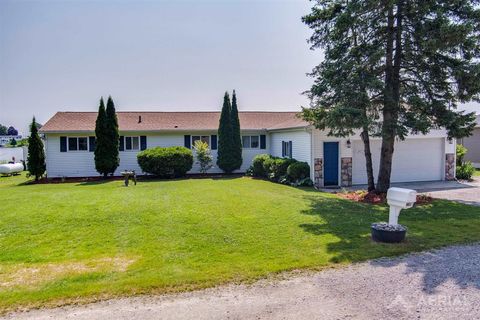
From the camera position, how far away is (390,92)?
36.6 feet

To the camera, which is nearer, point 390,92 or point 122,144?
point 390,92

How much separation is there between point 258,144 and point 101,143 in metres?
9.15

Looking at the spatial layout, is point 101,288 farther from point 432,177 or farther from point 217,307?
point 432,177

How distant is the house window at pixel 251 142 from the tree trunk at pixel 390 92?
1033cm

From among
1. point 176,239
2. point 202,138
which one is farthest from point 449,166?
point 176,239

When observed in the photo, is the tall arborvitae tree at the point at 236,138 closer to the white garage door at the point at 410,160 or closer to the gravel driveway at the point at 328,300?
the white garage door at the point at 410,160

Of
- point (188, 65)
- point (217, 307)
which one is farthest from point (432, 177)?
point (217, 307)

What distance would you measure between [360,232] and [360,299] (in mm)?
3287

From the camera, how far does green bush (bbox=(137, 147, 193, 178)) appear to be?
58.7ft

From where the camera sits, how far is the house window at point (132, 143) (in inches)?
787

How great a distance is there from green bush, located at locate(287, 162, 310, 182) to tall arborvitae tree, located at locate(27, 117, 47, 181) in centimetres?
1352

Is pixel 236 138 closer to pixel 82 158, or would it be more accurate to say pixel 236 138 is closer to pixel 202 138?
pixel 202 138

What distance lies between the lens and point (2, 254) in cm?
601

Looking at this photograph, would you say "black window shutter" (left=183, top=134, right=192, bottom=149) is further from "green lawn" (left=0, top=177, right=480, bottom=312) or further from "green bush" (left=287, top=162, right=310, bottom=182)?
"green lawn" (left=0, top=177, right=480, bottom=312)
